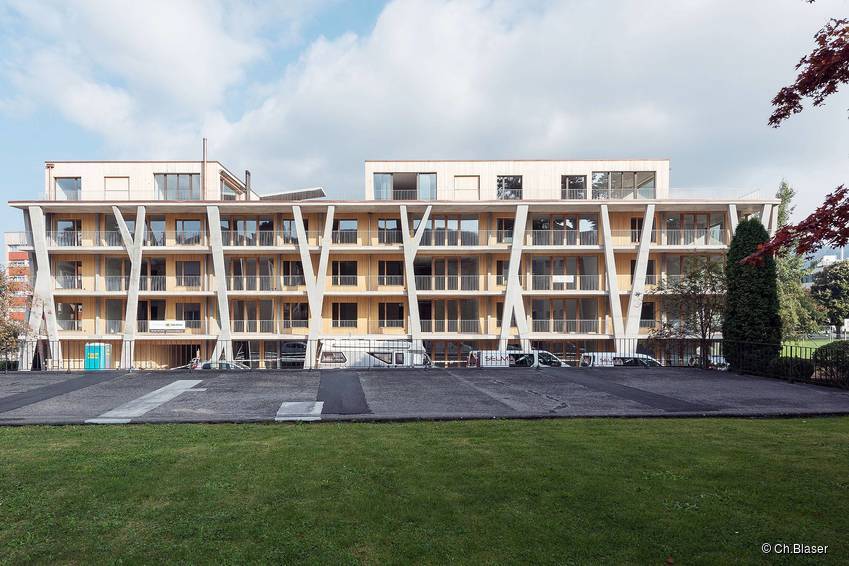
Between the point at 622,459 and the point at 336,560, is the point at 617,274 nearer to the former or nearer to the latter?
the point at 622,459

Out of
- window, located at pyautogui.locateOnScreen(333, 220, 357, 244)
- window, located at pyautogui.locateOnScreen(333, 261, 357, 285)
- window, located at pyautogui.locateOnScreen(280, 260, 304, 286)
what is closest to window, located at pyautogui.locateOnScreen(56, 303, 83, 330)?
window, located at pyautogui.locateOnScreen(280, 260, 304, 286)

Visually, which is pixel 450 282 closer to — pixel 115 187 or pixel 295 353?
pixel 295 353

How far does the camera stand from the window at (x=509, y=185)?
120ft

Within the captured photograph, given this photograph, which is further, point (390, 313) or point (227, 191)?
point (227, 191)

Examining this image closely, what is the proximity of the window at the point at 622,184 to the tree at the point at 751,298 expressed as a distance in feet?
53.7

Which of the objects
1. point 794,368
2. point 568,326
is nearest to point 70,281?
point 568,326

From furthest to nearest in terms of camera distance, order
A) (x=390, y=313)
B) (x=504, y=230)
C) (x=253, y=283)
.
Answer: (x=390, y=313) < (x=504, y=230) < (x=253, y=283)

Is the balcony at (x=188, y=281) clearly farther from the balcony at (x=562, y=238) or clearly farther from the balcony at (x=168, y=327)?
the balcony at (x=562, y=238)

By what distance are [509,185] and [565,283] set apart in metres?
8.73

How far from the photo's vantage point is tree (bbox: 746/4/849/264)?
4730 mm

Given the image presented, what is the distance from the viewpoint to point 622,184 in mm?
36844

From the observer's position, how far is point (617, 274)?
3591 centimetres

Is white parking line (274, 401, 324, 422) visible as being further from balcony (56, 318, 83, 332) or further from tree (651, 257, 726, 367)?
balcony (56, 318, 83, 332)

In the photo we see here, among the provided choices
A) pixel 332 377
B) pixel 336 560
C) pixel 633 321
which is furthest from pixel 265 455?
pixel 633 321
